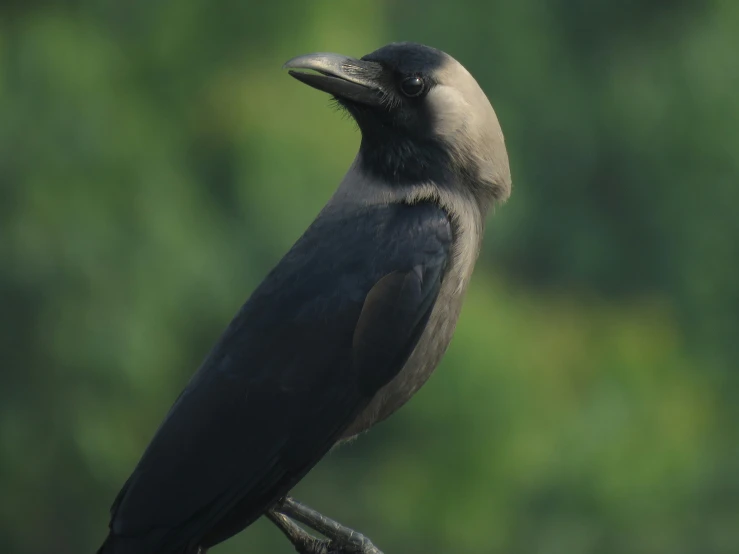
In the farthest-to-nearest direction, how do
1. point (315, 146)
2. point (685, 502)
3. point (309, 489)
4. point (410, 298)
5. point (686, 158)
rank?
point (686, 158)
point (685, 502)
point (309, 489)
point (315, 146)
point (410, 298)

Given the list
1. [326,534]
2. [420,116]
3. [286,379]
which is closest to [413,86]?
[420,116]

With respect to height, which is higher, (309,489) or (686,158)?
(686,158)

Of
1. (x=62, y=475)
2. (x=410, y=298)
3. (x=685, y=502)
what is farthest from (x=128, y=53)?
(x=410, y=298)

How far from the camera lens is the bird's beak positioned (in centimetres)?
327

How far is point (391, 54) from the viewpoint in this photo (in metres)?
3.38

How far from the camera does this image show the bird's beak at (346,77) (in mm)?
3273

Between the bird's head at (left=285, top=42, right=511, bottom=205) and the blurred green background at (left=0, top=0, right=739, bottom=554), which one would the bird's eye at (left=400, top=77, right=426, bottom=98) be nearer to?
the bird's head at (left=285, top=42, right=511, bottom=205)

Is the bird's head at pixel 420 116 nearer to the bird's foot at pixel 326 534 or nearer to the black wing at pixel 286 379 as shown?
the black wing at pixel 286 379

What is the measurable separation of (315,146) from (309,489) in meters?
4.21

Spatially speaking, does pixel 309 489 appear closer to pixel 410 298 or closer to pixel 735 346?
pixel 735 346

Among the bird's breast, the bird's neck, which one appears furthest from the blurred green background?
the bird's breast

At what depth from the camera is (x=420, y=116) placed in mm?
3383

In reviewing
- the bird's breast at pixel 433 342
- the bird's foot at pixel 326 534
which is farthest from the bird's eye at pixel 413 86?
the bird's foot at pixel 326 534

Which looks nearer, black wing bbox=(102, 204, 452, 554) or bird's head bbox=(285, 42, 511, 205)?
black wing bbox=(102, 204, 452, 554)
